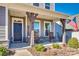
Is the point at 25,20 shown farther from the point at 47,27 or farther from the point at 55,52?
the point at 55,52

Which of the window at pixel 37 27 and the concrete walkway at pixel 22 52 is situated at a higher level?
the window at pixel 37 27

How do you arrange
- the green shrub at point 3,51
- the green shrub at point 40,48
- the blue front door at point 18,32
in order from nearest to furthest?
1. the green shrub at point 3,51
2. the green shrub at point 40,48
3. the blue front door at point 18,32

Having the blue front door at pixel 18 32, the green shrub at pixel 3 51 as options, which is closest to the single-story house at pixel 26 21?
the blue front door at pixel 18 32

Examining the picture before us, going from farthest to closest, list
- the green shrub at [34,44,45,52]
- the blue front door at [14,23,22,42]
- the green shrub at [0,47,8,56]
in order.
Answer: the blue front door at [14,23,22,42], the green shrub at [34,44,45,52], the green shrub at [0,47,8,56]

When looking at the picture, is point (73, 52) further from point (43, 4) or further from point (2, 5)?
point (2, 5)

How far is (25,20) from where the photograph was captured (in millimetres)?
9945

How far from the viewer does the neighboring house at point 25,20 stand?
31.5 feet

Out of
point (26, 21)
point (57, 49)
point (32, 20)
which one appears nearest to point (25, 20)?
point (26, 21)

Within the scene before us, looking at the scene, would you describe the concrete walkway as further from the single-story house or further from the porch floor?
the single-story house

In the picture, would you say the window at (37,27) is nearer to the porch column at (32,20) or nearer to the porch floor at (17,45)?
the porch column at (32,20)

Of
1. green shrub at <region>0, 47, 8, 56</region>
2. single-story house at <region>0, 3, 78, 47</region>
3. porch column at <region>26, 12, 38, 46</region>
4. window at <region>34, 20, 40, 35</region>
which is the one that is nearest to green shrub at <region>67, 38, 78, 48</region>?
single-story house at <region>0, 3, 78, 47</region>

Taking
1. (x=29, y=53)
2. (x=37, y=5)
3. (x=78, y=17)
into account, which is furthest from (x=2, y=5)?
(x=78, y=17)

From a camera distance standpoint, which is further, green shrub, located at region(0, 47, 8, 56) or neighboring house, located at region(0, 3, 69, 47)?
neighboring house, located at region(0, 3, 69, 47)

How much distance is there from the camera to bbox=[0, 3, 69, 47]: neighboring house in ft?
31.5
